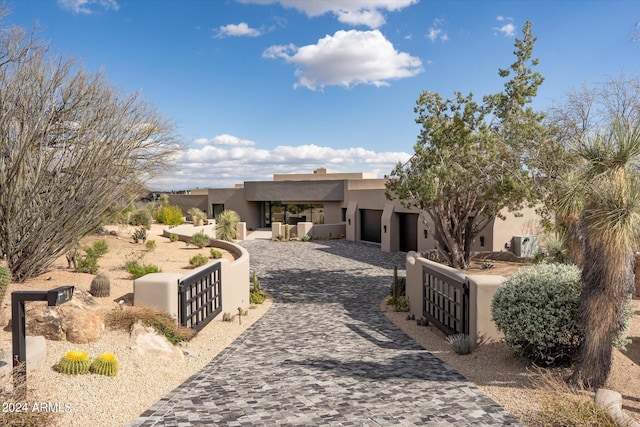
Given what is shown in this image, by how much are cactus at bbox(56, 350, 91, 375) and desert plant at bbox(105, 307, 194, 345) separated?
5.35ft

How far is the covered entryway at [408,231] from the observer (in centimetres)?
2589

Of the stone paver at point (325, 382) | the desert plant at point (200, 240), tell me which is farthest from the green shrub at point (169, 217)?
the stone paver at point (325, 382)

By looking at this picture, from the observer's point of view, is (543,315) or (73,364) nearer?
(73,364)

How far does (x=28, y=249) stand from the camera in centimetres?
1158

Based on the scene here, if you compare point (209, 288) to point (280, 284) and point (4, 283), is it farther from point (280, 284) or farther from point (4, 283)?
point (280, 284)

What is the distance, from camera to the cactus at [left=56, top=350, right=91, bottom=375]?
6723 millimetres

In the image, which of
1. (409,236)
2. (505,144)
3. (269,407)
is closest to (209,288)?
(269,407)

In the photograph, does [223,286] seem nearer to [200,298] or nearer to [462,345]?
[200,298]

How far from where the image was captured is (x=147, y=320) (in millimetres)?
8734

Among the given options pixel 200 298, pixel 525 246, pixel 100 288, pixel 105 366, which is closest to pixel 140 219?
pixel 100 288

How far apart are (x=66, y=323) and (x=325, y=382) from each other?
4.77 metres

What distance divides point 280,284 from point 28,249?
29.4 feet

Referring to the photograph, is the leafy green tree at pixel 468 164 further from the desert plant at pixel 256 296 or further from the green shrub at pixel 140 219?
the green shrub at pixel 140 219

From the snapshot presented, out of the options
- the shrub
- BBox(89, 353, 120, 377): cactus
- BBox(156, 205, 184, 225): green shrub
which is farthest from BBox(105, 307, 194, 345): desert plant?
BBox(156, 205, 184, 225): green shrub
